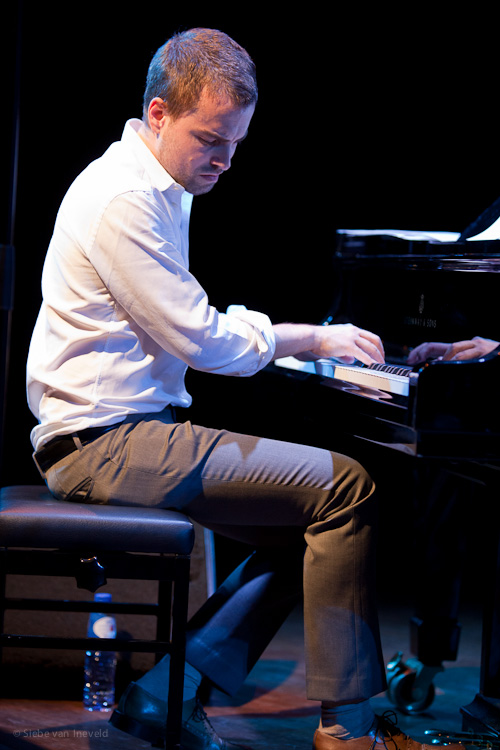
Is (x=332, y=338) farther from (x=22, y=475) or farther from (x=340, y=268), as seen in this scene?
(x=22, y=475)

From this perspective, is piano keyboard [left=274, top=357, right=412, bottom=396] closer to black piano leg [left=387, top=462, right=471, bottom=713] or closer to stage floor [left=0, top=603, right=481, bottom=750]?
black piano leg [left=387, top=462, right=471, bottom=713]

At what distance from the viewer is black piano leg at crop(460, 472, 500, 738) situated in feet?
7.38

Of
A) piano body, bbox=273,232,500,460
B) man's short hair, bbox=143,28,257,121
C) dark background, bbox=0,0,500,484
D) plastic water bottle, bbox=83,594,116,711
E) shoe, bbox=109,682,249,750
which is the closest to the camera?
piano body, bbox=273,232,500,460

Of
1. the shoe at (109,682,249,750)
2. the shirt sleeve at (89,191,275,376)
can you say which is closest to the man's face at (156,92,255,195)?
the shirt sleeve at (89,191,275,376)

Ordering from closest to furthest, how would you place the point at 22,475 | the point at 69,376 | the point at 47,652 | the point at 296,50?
the point at 69,376, the point at 47,652, the point at 22,475, the point at 296,50

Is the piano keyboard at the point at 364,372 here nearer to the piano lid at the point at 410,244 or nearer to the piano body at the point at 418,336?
the piano body at the point at 418,336

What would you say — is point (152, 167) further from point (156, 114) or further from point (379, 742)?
point (379, 742)

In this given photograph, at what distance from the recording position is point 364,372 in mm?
2059

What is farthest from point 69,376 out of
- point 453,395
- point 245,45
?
point 245,45

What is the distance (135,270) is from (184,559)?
23.8 inches

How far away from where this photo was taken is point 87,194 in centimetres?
194

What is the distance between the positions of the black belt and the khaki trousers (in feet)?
0.06

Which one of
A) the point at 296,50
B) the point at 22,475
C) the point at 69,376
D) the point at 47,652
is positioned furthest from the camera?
A: the point at 296,50

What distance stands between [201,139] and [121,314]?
421mm
